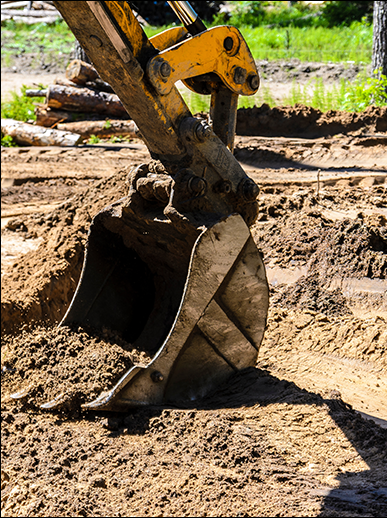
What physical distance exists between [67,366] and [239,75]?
82.4 inches

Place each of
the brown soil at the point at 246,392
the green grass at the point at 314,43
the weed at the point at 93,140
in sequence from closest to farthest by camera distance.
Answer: the brown soil at the point at 246,392, the weed at the point at 93,140, the green grass at the point at 314,43

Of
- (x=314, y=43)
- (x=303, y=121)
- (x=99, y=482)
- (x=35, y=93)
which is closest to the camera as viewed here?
(x=99, y=482)

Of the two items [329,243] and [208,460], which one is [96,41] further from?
[329,243]

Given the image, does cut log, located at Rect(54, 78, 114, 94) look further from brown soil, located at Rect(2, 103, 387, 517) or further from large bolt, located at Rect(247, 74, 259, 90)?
large bolt, located at Rect(247, 74, 259, 90)

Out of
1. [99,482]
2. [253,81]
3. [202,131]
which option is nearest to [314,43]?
[253,81]

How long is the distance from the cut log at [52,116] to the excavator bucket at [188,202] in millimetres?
7315

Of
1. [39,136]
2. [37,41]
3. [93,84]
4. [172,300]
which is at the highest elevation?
[37,41]

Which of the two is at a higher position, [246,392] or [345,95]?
[345,95]

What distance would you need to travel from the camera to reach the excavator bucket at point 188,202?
285 cm

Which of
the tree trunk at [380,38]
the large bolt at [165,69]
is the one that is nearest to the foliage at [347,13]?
the tree trunk at [380,38]

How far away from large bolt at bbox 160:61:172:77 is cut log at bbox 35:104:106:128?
7930 millimetres

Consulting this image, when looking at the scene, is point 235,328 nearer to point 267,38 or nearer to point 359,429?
point 359,429

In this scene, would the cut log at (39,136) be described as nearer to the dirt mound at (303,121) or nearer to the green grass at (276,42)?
the dirt mound at (303,121)

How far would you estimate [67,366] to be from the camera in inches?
133
